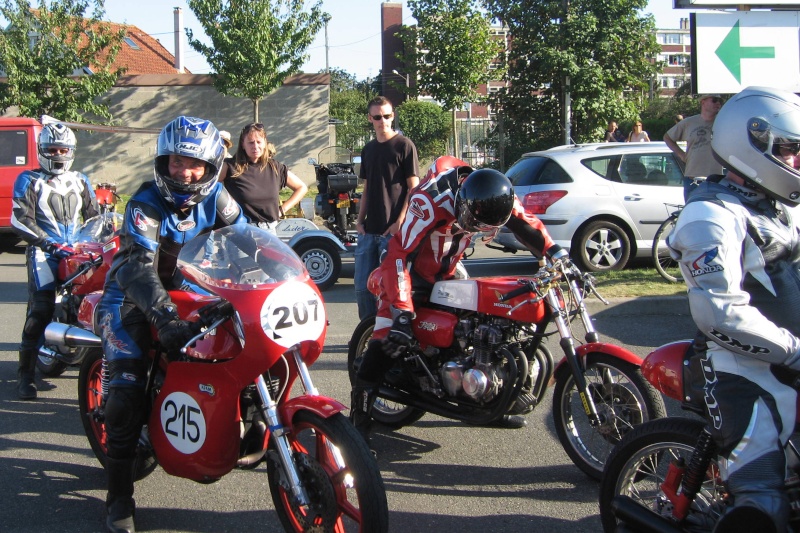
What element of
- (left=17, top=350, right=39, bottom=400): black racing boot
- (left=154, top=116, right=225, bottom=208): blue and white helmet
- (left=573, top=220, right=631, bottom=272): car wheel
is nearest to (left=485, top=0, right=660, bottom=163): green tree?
(left=573, top=220, right=631, bottom=272): car wheel

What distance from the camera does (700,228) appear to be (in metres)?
2.53

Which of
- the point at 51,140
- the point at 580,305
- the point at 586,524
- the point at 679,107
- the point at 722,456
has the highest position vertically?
the point at 679,107

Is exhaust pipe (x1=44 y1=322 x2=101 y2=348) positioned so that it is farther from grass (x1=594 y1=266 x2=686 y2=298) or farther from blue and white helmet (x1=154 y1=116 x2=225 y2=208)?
grass (x1=594 y1=266 x2=686 y2=298)

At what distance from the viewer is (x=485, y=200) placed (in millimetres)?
4004

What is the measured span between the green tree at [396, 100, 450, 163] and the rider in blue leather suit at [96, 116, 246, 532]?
1897cm

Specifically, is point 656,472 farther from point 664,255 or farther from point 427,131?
point 427,131

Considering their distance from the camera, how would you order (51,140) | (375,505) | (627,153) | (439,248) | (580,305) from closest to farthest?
(375,505), (580,305), (439,248), (51,140), (627,153)

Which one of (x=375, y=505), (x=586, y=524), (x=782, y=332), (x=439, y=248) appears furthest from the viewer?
(x=439, y=248)

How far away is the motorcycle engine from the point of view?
13.2ft

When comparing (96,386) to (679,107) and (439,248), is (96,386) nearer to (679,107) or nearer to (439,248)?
(439,248)

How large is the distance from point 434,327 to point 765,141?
210 cm

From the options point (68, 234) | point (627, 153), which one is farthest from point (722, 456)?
point (627, 153)

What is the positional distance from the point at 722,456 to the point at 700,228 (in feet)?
2.40

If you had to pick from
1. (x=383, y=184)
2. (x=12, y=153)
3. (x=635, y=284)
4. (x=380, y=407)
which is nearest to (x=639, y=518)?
(x=380, y=407)
